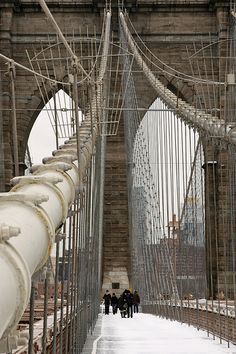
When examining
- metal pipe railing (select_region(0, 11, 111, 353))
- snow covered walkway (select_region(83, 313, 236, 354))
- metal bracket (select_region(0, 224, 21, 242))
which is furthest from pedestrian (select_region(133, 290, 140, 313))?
metal bracket (select_region(0, 224, 21, 242))

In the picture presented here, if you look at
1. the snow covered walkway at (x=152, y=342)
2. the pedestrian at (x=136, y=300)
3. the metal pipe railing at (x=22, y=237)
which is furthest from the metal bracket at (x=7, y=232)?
the pedestrian at (x=136, y=300)

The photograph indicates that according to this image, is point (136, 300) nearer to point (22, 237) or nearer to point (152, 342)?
point (152, 342)

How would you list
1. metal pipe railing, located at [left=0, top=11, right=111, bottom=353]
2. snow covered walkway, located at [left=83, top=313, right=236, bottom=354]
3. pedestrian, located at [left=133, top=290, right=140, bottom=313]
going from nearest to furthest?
metal pipe railing, located at [left=0, top=11, right=111, bottom=353] → snow covered walkway, located at [left=83, top=313, right=236, bottom=354] → pedestrian, located at [left=133, top=290, right=140, bottom=313]

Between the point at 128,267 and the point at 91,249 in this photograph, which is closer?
the point at 91,249

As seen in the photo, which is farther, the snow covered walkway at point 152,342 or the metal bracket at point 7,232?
the snow covered walkway at point 152,342

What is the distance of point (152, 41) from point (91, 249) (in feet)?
92.5

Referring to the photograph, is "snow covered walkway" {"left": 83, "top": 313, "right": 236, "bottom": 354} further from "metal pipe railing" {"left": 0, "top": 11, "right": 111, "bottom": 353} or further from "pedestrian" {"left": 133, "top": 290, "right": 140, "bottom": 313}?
"pedestrian" {"left": 133, "top": 290, "right": 140, "bottom": 313}

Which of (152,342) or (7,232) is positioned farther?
(152,342)

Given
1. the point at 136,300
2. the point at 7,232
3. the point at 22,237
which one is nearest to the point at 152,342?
the point at 22,237

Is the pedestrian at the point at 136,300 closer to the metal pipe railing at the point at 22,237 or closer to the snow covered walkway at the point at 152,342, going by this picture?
the snow covered walkway at the point at 152,342

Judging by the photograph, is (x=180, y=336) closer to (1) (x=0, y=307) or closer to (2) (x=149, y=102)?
(1) (x=0, y=307)

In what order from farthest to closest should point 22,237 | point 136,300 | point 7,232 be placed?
point 136,300
point 22,237
point 7,232

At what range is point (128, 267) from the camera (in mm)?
37531

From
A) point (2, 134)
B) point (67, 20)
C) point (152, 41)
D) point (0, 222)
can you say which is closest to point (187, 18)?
point (152, 41)
